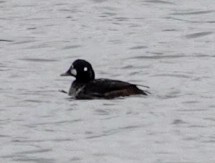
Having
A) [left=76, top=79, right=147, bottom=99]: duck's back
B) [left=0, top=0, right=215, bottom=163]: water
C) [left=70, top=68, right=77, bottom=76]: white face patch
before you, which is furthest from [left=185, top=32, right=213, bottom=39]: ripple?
[left=76, top=79, right=147, bottom=99]: duck's back

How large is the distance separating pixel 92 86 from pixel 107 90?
34cm

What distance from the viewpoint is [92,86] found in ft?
51.3

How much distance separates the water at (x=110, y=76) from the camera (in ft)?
42.2

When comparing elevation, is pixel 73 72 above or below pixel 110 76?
above

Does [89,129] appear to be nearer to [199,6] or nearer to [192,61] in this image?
[192,61]

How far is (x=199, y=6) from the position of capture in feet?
80.2

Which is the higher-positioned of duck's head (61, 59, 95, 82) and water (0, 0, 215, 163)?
duck's head (61, 59, 95, 82)

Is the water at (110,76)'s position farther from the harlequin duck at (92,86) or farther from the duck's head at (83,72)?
the duck's head at (83,72)

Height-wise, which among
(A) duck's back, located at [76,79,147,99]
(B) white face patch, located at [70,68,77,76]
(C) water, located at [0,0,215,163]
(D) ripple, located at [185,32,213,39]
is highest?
(B) white face patch, located at [70,68,77,76]

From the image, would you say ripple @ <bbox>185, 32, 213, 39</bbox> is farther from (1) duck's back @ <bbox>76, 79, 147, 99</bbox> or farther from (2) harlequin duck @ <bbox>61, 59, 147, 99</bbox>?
(1) duck's back @ <bbox>76, 79, 147, 99</bbox>

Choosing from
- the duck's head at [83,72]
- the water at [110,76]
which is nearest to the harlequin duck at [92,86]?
the duck's head at [83,72]

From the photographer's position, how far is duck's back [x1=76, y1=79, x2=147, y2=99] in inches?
603

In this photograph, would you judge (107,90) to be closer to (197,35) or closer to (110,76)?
(110,76)

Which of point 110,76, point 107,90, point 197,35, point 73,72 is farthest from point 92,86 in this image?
point 197,35
